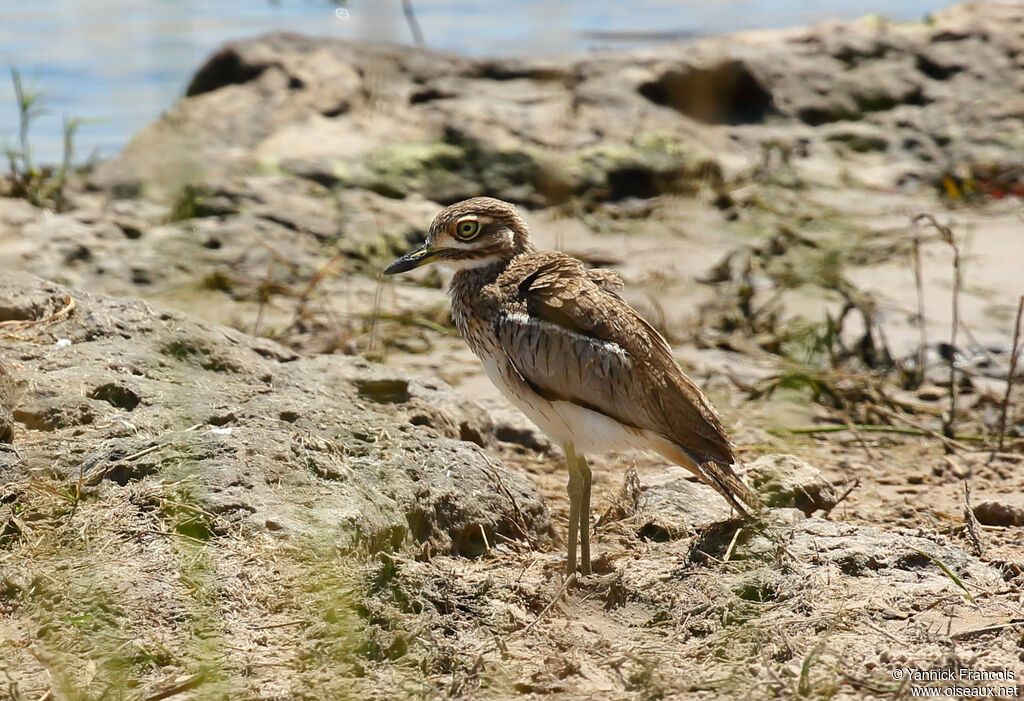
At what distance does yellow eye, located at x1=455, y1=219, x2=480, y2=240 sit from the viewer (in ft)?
15.9

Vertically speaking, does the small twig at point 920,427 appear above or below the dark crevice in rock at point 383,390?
below

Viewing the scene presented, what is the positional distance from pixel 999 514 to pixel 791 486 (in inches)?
30.8

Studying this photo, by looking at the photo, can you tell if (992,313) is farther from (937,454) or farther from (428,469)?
(428,469)

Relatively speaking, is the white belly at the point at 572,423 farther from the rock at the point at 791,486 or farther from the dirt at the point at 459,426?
the rock at the point at 791,486

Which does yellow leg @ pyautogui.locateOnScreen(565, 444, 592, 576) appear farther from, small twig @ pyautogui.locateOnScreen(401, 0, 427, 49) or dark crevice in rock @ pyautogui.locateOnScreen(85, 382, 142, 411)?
small twig @ pyautogui.locateOnScreen(401, 0, 427, 49)

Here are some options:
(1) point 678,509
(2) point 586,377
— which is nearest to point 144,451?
(2) point 586,377

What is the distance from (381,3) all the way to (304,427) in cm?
256

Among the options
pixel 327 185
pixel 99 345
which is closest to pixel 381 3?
pixel 99 345

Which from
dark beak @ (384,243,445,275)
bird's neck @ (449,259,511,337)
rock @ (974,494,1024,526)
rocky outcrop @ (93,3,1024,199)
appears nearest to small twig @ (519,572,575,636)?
bird's neck @ (449,259,511,337)

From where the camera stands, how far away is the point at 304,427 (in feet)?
14.2

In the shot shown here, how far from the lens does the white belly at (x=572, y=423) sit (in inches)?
171

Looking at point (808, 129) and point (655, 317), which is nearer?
point (655, 317)

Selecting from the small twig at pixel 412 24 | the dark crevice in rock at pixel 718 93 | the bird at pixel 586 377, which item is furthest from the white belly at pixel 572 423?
the dark crevice in rock at pixel 718 93

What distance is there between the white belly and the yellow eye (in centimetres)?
59
